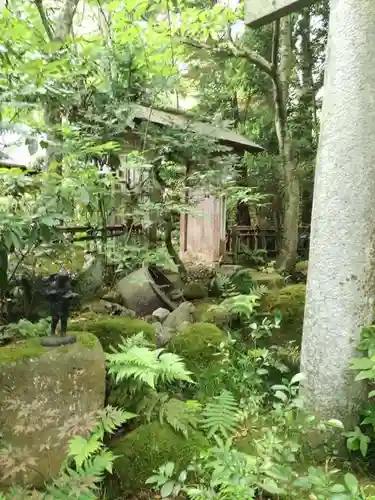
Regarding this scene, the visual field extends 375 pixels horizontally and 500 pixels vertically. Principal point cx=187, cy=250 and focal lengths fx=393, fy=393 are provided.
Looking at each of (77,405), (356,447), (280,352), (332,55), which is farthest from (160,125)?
(356,447)

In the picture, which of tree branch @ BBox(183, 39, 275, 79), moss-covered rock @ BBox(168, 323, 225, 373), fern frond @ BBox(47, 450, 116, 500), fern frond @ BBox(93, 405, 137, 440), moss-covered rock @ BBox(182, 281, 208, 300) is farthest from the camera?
tree branch @ BBox(183, 39, 275, 79)

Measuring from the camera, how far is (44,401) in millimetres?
2740

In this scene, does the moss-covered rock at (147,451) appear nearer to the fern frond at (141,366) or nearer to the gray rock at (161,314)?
the fern frond at (141,366)

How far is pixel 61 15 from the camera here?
15.2ft

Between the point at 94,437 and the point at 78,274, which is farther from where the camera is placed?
the point at 78,274

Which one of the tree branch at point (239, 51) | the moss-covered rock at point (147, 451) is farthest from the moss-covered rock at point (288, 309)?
the tree branch at point (239, 51)

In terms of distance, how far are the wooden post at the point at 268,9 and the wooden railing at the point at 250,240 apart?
707 centimetres

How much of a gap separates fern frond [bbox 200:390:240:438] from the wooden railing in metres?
7.16

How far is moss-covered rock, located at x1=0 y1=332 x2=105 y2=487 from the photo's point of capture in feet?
8.66

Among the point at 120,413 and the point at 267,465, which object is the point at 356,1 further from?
the point at 120,413

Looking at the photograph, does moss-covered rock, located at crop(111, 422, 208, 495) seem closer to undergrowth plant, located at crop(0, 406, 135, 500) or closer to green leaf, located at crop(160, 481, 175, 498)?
undergrowth plant, located at crop(0, 406, 135, 500)

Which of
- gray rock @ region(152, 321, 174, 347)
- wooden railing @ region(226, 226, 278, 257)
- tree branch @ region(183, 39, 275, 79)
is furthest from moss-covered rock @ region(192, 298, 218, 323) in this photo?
tree branch @ region(183, 39, 275, 79)

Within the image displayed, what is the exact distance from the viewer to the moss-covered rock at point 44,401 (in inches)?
104

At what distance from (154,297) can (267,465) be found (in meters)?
3.81
